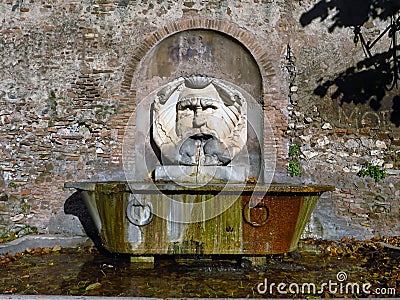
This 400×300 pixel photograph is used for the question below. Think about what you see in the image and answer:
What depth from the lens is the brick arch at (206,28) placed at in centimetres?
675

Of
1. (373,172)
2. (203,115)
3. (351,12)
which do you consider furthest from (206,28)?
(373,172)

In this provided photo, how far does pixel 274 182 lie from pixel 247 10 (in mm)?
2425

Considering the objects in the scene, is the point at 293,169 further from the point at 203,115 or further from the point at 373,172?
the point at 203,115

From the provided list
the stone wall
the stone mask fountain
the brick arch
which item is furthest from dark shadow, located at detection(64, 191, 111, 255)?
the brick arch

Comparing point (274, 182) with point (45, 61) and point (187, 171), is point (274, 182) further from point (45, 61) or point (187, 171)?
point (45, 61)

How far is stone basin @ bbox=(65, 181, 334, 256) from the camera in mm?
4805

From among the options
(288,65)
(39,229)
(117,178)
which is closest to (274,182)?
(288,65)

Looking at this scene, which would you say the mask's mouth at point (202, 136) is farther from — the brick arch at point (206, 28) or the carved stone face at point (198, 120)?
the brick arch at point (206, 28)

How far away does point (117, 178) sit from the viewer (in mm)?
6637

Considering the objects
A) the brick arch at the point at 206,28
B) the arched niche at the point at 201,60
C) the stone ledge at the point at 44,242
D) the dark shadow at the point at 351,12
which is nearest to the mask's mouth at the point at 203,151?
the arched niche at the point at 201,60

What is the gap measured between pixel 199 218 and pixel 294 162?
7.46ft

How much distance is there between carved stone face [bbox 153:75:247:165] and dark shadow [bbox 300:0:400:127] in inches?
48.5

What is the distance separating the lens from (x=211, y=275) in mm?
4531

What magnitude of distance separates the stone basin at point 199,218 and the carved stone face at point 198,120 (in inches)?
71.5
